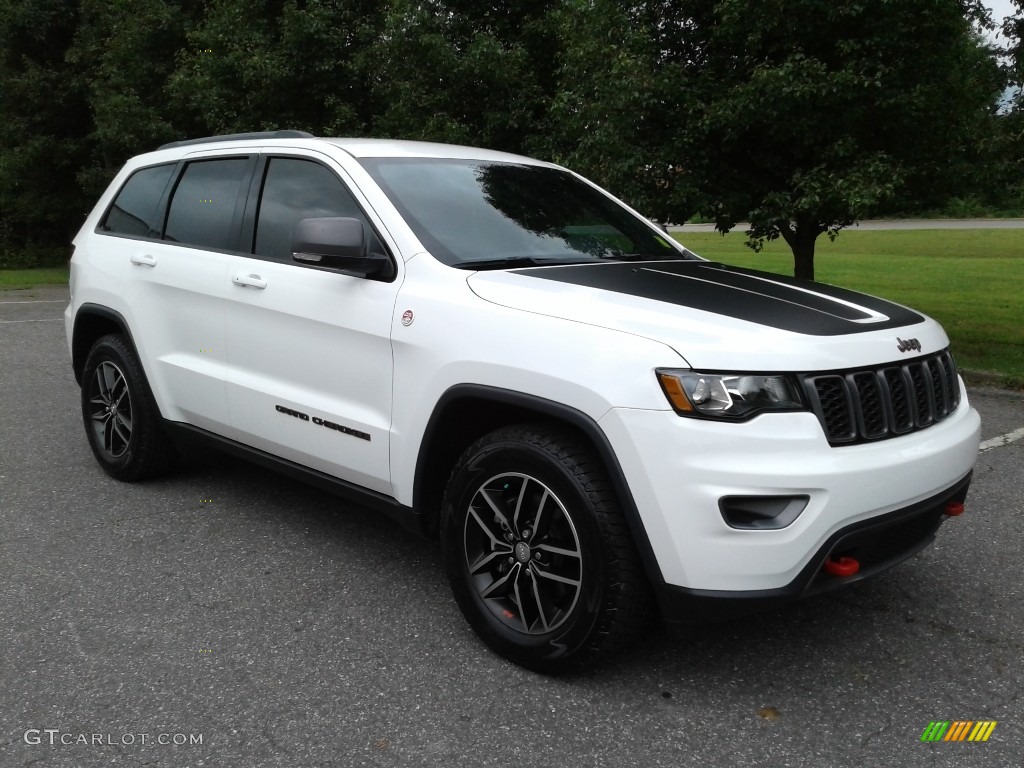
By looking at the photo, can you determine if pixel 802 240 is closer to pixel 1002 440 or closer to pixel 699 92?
pixel 699 92

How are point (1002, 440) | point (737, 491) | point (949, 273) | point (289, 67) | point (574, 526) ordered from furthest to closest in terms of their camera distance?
1. point (949, 273)
2. point (289, 67)
3. point (1002, 440)
4. point (574, 526)
5. point (737, 491)

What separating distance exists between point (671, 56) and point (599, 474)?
752 centimetres

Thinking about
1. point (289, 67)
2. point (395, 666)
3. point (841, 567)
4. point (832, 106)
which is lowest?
point (395, 666)

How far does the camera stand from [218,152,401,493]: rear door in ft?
12.4

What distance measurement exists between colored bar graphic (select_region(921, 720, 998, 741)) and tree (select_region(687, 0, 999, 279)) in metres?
6.08

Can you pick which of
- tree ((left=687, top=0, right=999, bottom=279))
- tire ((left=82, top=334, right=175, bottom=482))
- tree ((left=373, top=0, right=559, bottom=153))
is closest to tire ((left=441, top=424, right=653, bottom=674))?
tire ((left=82, top=334, right=175, bottom=482))

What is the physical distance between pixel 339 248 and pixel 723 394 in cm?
156

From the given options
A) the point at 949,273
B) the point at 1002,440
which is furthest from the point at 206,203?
the point at 949,273

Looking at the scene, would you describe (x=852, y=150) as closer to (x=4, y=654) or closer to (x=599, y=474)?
(x=599, y=474)

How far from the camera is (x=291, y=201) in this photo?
4.39m

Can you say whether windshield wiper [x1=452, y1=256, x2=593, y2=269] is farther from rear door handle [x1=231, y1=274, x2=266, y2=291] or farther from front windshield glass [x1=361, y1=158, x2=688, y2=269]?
rear door handle [x1=231, y1=274, x2=266, y2=291]

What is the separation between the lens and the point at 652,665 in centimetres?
340

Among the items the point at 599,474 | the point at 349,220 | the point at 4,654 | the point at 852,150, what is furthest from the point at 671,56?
the point at 4,654

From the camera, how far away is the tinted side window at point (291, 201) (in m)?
4.15
